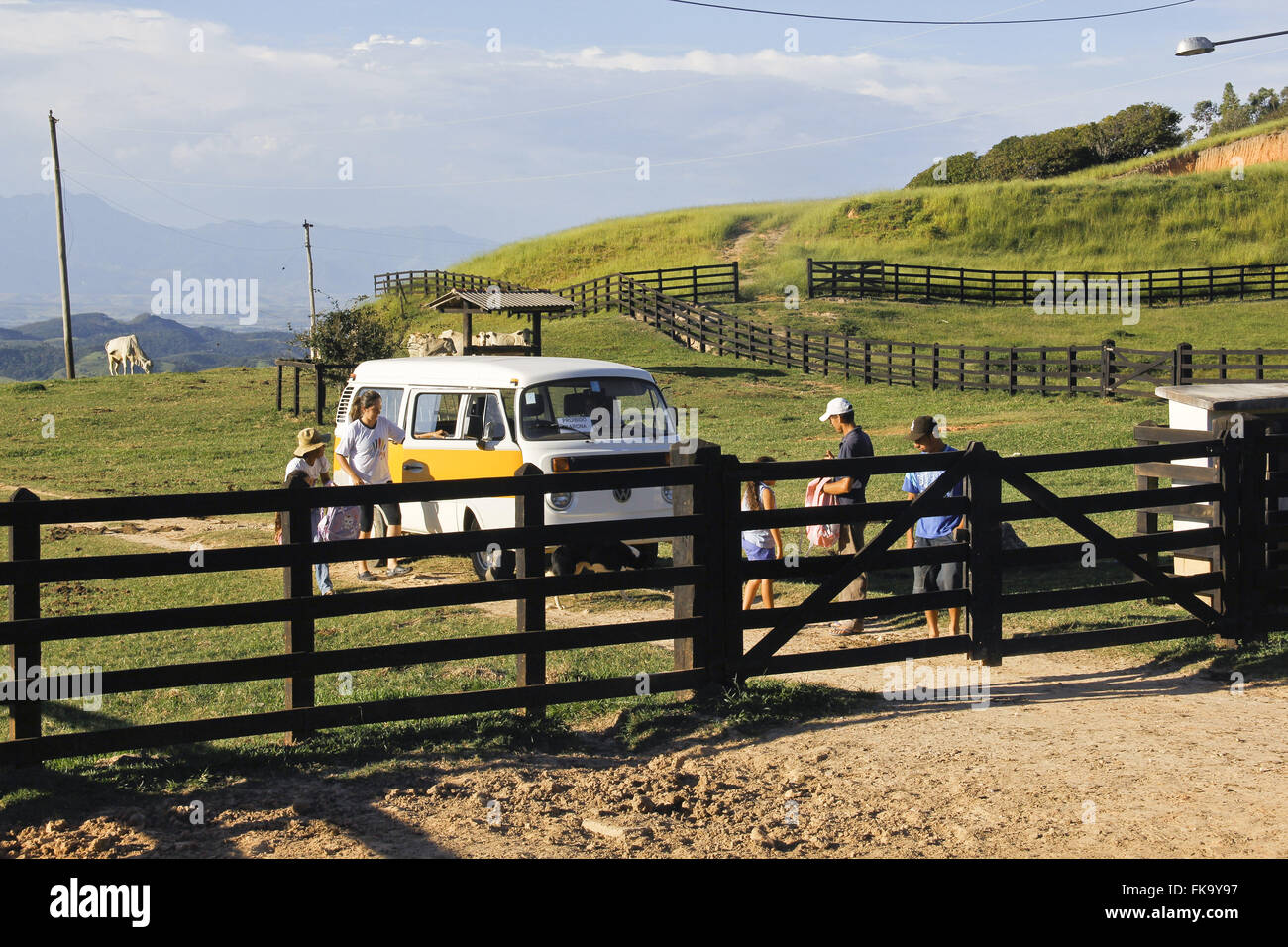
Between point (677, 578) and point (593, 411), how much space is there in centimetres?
498

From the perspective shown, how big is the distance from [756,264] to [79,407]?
1367 inches

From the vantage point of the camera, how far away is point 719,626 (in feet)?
22.4

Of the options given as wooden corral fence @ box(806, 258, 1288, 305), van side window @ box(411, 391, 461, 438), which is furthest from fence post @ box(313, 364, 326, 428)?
wooden corral fence @ box(806, 258, 1288, 305)

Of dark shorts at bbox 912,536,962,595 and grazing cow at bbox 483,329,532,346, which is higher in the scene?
grazing cow at bbox 483,329,532,346

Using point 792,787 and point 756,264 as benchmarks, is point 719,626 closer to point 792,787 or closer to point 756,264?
point 792,787

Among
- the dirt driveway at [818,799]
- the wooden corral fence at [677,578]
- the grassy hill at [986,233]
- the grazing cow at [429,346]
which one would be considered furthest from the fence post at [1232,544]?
the grassy hill at [986,233]

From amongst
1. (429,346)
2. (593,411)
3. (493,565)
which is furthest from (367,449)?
(429,346)

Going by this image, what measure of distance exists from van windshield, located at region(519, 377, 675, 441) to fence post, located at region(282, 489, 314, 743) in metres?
5.14

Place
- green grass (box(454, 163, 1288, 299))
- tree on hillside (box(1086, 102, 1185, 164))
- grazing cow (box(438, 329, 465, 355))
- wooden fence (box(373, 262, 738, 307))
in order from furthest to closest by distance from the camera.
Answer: tree on hillside (box(1086, 102, 1185, 164))
green grass (box(454, 163, 1288, 299))
wooden fence (box(373, 262, 738, 307))
grazing cow (box(438, 329, 465, 355))

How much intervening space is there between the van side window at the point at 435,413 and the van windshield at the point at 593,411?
1048 millimetres

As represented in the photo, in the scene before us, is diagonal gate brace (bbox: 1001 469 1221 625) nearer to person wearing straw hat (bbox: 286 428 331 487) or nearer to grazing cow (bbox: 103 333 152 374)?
person wearing straw hat (bbox: 286 428 331 487)

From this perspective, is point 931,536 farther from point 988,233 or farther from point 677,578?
point 988,233

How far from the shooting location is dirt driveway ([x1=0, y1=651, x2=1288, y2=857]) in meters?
4.82
